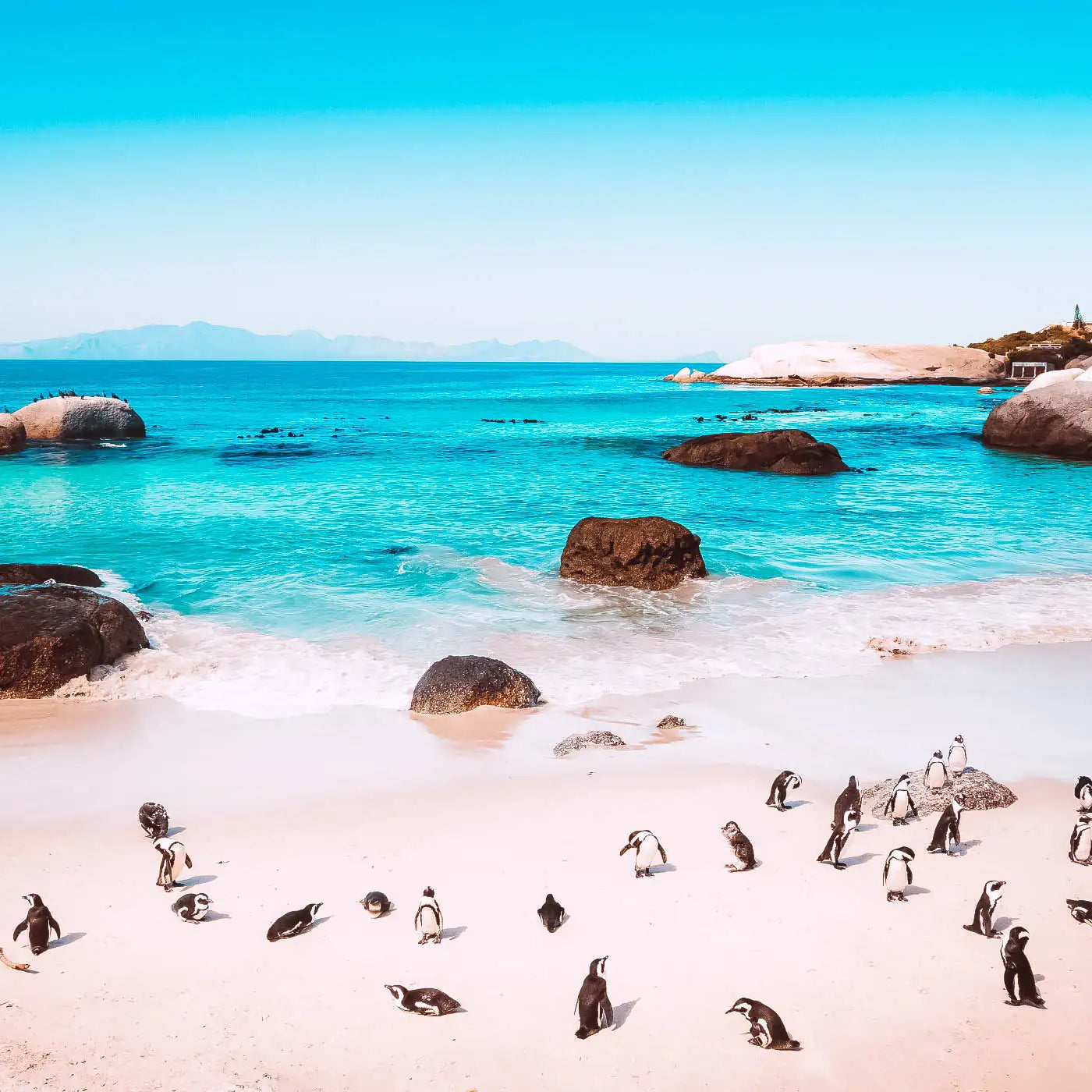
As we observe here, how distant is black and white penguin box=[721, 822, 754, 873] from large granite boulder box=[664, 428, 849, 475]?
1186 inches

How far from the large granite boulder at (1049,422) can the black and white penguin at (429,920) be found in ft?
142

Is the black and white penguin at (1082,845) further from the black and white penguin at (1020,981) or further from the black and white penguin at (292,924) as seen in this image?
the black and white penguin at (292,924)

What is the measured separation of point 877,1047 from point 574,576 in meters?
14.0

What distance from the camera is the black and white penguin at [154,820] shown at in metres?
8.52

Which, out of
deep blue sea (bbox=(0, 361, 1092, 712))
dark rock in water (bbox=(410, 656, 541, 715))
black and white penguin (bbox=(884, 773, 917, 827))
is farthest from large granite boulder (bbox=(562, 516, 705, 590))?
black and white penguin (bbox=(884, 773, 917, 827))

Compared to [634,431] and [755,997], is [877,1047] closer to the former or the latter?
[755,997]

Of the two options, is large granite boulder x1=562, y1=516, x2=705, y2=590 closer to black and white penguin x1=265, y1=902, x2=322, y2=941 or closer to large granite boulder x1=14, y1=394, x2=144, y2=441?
black and white penguin x1=265, y1=902, x2=322, y2=941

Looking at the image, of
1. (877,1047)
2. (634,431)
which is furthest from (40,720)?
(634,431)

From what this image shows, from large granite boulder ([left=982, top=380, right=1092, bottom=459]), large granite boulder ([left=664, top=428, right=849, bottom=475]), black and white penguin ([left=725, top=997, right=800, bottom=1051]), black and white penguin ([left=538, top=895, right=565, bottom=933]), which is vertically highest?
large granite boulder ([left=982, top=380, right=1092, bottom=459])

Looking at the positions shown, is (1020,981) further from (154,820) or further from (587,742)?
(154,820)

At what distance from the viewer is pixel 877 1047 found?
5.87m

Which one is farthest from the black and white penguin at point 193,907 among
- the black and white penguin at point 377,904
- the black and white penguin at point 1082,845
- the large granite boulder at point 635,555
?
the large granite boulder at point 635,555

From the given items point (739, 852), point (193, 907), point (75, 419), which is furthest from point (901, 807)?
point (75, 419)

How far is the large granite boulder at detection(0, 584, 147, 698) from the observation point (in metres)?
12.8
